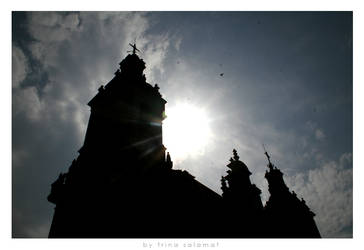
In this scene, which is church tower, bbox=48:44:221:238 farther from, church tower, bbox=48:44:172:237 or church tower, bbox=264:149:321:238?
church tower, bbox=264:149:321:238

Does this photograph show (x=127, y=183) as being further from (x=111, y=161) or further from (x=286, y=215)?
(x=286, y=215)

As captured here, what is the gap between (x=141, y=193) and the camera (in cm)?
1537

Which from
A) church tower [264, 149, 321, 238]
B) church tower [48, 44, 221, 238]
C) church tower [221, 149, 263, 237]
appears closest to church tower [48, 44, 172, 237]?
church tower [48, 44, 221, 238]

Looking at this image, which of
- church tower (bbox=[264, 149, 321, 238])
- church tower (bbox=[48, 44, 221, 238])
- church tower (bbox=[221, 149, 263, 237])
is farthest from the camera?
church tower (bbox=[264, 149, 321, 238])

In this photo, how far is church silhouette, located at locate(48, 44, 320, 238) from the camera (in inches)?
564

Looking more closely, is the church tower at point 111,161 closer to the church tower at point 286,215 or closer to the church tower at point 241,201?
the church tower at point 241,201

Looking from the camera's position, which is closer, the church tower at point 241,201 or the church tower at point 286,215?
the church tower at point 241,201

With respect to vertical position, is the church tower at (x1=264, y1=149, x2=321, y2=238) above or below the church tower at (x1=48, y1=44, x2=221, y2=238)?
below

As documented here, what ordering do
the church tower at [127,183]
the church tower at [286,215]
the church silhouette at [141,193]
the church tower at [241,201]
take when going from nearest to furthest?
the church tower at [127,183] < the church silhouette at [141,193] < the church tower at [241,201] < the church tower at [286,215]

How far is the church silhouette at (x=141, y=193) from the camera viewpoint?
47.0 ft

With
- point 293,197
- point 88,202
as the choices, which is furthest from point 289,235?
point 88,202

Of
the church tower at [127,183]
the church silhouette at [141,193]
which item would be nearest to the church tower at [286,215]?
the church silhouette at [141,193]

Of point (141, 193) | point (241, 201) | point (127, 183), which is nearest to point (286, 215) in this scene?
point (241, 201)

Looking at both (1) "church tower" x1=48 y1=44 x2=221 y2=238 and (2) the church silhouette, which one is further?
(2) the church silhouette
